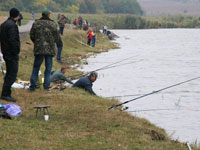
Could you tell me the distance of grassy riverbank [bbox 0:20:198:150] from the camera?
276 inches

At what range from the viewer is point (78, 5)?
114188 mm

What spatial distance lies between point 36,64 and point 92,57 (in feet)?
58.1

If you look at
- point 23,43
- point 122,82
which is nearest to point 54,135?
point 122,82

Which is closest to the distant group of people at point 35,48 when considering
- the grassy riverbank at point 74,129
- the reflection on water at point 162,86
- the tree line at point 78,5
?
the grassy riverbank at point 74,129

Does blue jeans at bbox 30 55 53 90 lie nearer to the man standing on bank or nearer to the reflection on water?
the man standing on bank

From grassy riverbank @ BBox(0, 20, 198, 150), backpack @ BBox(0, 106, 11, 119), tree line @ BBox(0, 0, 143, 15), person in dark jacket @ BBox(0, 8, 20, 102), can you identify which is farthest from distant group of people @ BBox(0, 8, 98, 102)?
tree line @ BBox(0, 0, 143, 15)

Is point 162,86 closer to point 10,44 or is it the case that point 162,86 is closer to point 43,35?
point 43,35

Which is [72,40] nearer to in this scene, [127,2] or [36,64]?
[36,64]

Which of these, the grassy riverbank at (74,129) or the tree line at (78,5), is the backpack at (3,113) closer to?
the grassy riverbank at (74,129)

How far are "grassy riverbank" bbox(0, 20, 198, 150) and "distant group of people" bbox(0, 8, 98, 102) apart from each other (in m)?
0.48

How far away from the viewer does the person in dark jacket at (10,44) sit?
30.6 ft

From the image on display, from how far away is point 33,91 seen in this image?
36.5ft

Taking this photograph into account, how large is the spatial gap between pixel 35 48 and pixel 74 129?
3.36 m

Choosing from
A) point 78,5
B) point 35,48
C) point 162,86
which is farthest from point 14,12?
point 78,5
